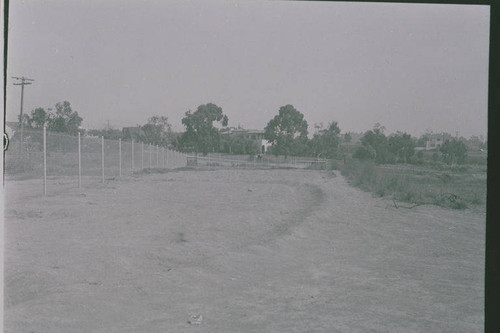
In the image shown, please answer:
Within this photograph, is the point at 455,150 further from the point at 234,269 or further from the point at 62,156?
the point at 234,269

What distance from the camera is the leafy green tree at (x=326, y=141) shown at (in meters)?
19.0

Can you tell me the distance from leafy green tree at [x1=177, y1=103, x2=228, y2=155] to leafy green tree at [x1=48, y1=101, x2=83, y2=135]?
4453 millimetres

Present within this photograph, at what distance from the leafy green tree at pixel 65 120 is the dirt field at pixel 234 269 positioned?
26.4 feet

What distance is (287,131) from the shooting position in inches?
538

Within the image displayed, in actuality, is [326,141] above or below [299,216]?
above

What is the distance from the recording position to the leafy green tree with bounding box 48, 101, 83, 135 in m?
18.9

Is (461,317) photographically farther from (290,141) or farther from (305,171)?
(305,171)

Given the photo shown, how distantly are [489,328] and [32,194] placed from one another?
495 inches

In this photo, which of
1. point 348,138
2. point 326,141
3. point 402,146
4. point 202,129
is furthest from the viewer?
point 348,138

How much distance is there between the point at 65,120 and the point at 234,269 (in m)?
15.2

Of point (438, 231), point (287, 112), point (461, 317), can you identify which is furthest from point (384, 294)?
point (287, 112)

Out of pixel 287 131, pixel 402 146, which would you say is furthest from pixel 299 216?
pixel 402 146

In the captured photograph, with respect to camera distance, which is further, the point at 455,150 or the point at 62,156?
the point at 455,150

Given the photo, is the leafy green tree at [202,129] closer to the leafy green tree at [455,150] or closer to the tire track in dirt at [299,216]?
the tire track in dirt at [299,216]
